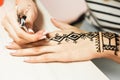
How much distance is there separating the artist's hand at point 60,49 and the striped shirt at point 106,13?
0.89ft

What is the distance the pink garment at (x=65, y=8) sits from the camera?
4.72 ft

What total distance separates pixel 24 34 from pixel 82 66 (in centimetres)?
26

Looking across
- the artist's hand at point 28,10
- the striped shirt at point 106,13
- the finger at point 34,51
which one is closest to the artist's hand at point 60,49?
the finger at point 34,51

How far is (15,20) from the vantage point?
970 mm

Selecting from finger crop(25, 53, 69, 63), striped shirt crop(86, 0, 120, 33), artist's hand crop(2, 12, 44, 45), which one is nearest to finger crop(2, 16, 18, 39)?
artist's hand crop(2, 12, 44, 45)

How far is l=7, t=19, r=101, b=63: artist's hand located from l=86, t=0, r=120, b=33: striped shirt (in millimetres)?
271

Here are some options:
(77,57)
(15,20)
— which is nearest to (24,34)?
(15,20)

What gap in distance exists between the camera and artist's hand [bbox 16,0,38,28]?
1.00 metres

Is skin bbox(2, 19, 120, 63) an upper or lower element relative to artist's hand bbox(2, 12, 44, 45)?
lower

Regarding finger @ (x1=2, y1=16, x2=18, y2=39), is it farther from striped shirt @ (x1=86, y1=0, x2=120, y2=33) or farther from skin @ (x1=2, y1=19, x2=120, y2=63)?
striped shirt @ (x1=86, y1=0, x2=120, y2=33)

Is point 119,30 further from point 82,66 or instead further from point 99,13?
point 82,66

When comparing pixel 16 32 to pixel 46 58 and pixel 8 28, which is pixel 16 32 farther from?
pixel 46 58

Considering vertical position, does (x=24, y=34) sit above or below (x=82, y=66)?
above

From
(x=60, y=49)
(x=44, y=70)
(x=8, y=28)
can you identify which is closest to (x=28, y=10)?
(x=8, y=28)
